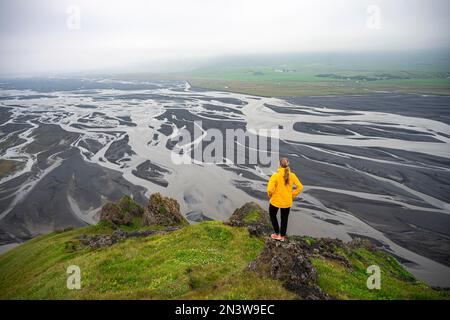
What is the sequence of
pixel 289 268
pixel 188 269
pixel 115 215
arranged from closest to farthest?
1. pixel 289 268
2. pixel 188 269
3. pixel 115 215

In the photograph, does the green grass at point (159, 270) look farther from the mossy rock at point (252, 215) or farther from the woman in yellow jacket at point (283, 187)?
the mossy rock at point (252, 215)

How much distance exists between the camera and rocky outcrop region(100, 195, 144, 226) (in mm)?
42375

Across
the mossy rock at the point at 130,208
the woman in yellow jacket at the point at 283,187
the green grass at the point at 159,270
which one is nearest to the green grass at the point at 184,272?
the green grass at the point at 159,270

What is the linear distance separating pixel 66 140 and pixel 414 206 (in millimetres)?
92061

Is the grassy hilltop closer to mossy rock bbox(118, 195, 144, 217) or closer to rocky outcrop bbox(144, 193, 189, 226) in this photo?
rocky outcrop bbox(144, 193, 189, 226)

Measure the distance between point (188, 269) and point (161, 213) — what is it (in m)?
22.7

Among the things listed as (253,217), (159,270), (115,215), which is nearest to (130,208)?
(115,215)

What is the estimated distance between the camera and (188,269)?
1927cm

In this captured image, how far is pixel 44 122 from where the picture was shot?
124 meters

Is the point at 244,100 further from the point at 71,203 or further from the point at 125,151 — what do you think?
the point at 71,203

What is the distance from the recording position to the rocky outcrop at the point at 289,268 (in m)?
15.5

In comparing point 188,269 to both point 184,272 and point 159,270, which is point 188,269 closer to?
point 184,272

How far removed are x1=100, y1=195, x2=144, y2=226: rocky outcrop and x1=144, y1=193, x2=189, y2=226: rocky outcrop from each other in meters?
2.78

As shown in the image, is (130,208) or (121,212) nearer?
(121,212)
